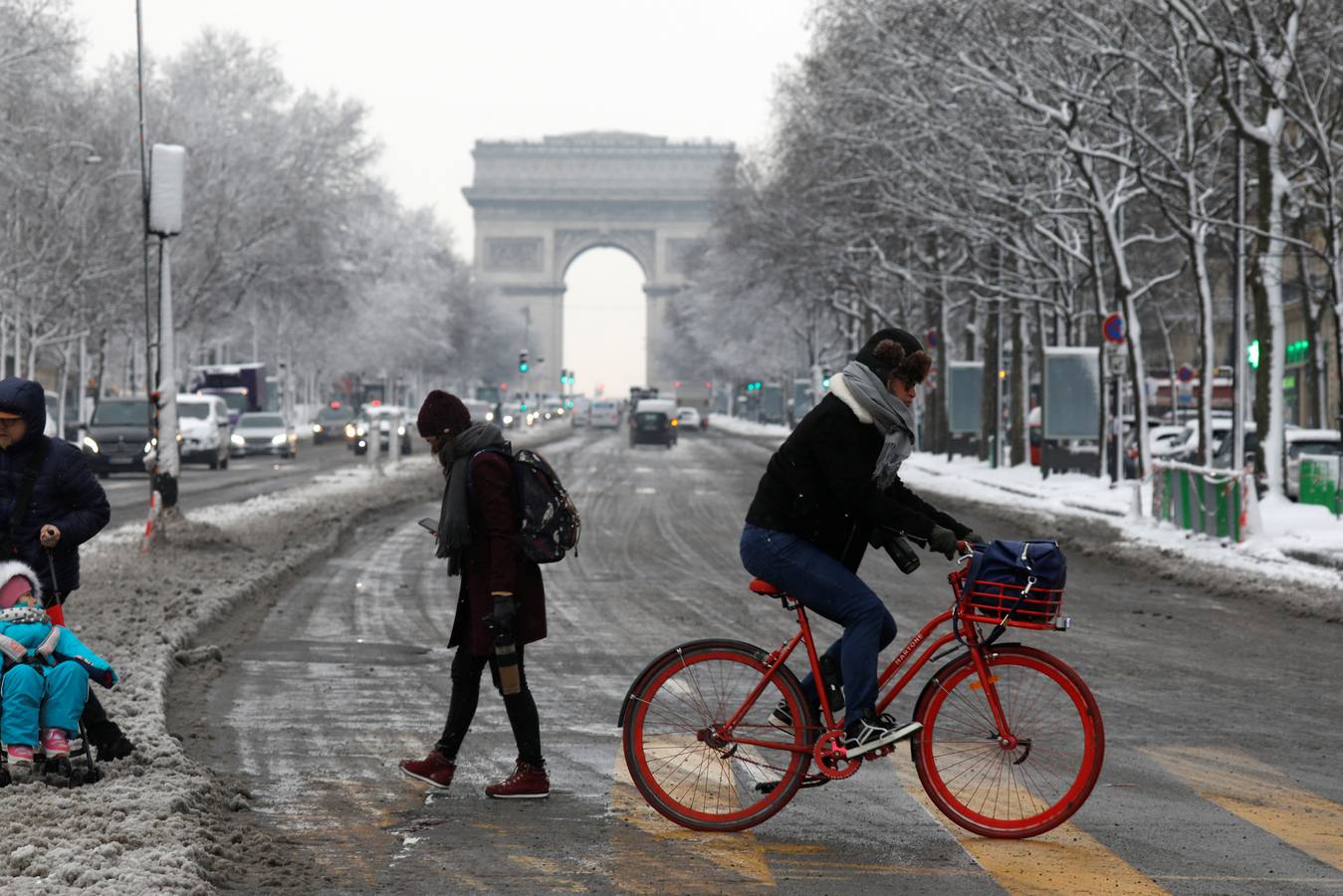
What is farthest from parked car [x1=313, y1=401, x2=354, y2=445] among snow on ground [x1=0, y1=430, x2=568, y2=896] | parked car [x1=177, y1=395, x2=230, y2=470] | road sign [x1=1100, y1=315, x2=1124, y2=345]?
snow on ground [x1=0, y1=430, x2=568, y2=896]

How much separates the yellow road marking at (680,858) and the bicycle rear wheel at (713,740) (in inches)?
2.1

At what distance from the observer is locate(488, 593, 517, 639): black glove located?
7.11m

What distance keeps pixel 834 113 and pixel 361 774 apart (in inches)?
1340

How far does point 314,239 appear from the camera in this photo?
61.8m

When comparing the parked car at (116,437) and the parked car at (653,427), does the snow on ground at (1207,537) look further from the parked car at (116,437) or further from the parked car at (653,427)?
the parked car at (653,427)

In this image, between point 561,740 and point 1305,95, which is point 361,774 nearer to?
point 561,740

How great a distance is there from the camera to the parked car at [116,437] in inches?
1591

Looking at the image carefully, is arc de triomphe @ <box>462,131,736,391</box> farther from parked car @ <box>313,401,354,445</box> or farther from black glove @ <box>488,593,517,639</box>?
black glove @ <box>488,593,517,639</box>

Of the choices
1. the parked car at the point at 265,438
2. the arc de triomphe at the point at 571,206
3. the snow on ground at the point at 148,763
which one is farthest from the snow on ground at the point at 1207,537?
the arc de triomphe at the point at 571,206

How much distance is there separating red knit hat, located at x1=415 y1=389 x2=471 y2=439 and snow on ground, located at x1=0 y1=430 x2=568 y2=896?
57.9 inches

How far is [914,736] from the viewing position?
22.0 ft

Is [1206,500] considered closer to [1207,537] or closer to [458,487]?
[1207,537]

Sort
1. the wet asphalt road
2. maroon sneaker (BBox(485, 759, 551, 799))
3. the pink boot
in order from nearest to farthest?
the wet asphalt road
the pink boot
maroon sneaker (BBox(485, 759, 551, 799))

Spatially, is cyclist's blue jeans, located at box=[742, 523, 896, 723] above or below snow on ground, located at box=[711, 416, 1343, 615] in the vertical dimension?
above
